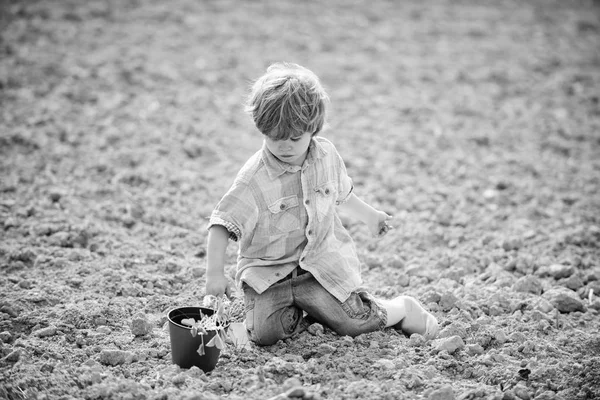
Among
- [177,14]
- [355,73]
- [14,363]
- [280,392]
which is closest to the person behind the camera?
[280,392]

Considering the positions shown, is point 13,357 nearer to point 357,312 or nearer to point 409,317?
point 357,312

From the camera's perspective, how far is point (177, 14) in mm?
8492

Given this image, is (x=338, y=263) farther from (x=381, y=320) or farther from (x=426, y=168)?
(x=426, y=168)

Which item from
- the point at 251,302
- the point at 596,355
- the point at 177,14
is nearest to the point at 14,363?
the point at 251,302

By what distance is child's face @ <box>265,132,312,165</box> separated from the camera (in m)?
3.03

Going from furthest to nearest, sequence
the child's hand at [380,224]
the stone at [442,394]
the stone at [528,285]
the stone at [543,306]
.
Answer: the stone at [528,285], the stone at [543,306], the child's hand at [380,224], the stone at [442,394]

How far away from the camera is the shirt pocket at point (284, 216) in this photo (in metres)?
3.13

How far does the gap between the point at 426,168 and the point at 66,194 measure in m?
2.58

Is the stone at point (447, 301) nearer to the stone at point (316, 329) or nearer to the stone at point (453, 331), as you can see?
the stone at point (453, 331)

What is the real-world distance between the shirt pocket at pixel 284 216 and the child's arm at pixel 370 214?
1.10ft

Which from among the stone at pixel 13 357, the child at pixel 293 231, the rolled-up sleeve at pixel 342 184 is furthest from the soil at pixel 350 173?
the rolled-up sleeve at pixel 342 184

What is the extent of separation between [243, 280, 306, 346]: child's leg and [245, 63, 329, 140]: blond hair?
70 cm

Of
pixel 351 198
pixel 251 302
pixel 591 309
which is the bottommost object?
pixel 591 309

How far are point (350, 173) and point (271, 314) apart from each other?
7.69 feet
